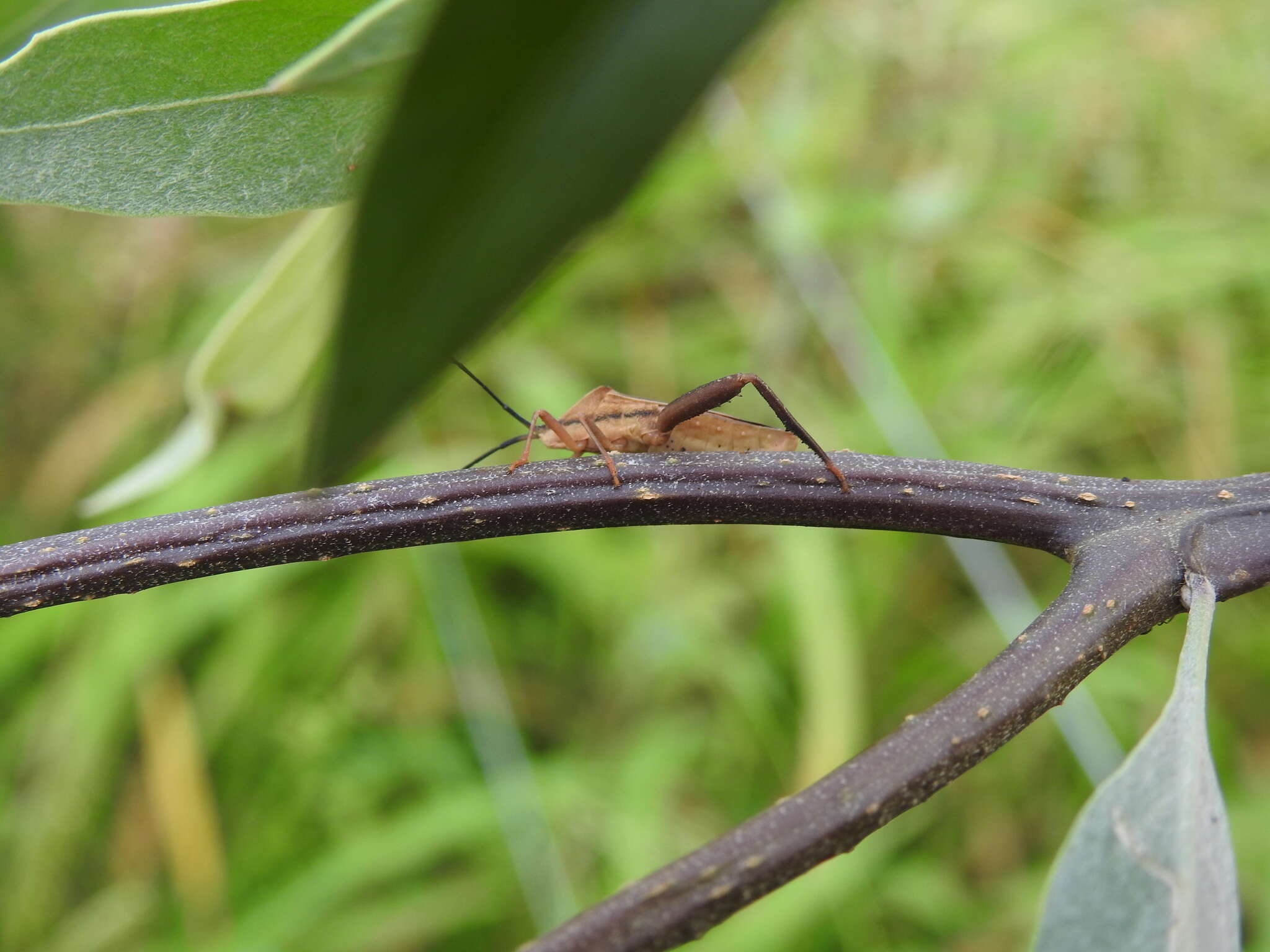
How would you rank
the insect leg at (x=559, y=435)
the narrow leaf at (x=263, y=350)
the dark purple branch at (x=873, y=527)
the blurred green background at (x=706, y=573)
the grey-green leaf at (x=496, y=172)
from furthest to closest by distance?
1. the blurred green background at (x=706, y=573)
2. the insect leg at (x=559, y=435)
3. the narrow leaf at (x=263, y=350)
4. the dark purple branch at (x=873, y=527)
5. the grey-green leaf at (x=496, y=172)

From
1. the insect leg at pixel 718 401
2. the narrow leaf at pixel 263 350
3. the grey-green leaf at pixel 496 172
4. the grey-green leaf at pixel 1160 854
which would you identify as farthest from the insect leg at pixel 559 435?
the grey-green leaf at pixel 496 172

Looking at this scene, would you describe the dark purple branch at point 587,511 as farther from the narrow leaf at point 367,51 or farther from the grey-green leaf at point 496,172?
the grey-green leaf at point 496,172

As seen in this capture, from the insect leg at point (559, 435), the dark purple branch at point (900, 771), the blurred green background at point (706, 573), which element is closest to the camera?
the dark purple branch at point (900, 771)

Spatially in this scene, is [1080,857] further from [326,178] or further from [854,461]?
[326,178]

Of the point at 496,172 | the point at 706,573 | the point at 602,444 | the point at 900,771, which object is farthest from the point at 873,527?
the point at 706,573

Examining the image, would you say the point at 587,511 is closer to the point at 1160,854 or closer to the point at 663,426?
the point at 663,426
